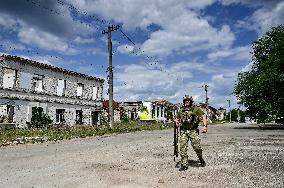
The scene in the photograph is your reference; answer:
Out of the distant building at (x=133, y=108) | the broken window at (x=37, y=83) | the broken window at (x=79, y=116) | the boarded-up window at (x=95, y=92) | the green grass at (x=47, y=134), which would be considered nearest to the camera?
the green grass at (x=47, y=134)

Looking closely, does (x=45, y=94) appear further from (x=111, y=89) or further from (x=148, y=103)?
(x=148, y=103)

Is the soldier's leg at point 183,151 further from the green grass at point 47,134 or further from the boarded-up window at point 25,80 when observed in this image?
the boarded-up window at point 25,80

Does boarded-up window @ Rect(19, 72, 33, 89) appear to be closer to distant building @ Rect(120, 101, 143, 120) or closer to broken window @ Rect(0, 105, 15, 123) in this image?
broken window @ Rect(0, 105, 15, 123)

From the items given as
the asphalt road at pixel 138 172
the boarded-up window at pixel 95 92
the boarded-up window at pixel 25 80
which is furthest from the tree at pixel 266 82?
the asphalt road at pixel 138 172

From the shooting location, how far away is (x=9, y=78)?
1336 inches

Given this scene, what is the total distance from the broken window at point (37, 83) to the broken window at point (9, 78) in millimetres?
2748

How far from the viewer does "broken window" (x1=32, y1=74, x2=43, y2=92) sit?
37.0m

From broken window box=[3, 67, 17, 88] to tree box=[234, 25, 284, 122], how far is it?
2573 cm

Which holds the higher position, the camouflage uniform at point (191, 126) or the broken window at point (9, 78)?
the broken window at point (9, 78)

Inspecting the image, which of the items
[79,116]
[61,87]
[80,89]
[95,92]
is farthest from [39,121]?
[95,92]

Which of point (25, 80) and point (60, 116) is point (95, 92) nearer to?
point (60, 116)

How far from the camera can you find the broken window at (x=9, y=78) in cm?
3343

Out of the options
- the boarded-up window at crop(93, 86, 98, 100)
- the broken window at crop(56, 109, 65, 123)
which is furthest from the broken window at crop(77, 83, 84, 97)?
the broken window at crop(56, 109, 65, 123)

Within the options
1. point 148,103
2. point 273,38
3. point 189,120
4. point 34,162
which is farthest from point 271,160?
point 148,103
